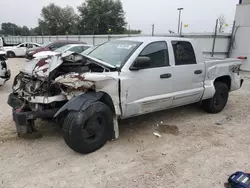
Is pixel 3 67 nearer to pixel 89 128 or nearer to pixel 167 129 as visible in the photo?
pixel 89 128

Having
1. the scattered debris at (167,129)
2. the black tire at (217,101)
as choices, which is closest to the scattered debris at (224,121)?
the black tire at (217,101)

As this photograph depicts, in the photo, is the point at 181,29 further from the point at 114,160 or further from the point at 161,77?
the point at 114,160

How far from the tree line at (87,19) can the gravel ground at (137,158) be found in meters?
38.7

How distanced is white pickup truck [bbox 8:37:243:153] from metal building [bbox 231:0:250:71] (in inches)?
371

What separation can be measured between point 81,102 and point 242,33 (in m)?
11.9

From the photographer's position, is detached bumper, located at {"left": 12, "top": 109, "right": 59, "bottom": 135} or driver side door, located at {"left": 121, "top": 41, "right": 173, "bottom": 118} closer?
detached bumper, located at {"left": 12, "top": 109, "right": 59, "bottom": 135}

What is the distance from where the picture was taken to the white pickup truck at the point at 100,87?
10.8 feet

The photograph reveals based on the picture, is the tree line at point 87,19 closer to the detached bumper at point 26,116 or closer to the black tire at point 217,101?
the black tire at point 217,101

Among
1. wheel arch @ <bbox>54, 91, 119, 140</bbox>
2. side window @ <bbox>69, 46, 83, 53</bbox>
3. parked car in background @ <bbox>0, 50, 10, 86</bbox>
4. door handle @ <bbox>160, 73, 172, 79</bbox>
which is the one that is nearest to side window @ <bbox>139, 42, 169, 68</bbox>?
door handle @ <bbox>160, 73, 172, 79</bbox>

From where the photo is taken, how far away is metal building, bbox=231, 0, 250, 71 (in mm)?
12047

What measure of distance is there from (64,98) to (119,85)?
88cm

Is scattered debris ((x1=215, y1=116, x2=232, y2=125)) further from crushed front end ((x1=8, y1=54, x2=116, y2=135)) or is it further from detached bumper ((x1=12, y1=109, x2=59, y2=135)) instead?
detached bumper ((x1=12, y1=109, x2=59, y2=135))

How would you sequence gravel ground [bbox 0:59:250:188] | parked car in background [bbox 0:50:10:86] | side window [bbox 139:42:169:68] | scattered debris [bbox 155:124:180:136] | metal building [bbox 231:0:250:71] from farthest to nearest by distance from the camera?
metal building [bbox 231:0:250:71], parked car in background [bbox 0:50:10:86], scattered debris [bbox 155:124:180:136], side window [bbox 139:42:169:68], gravel ground [bbox 0:59:250:188]

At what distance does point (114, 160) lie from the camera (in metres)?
3.27
